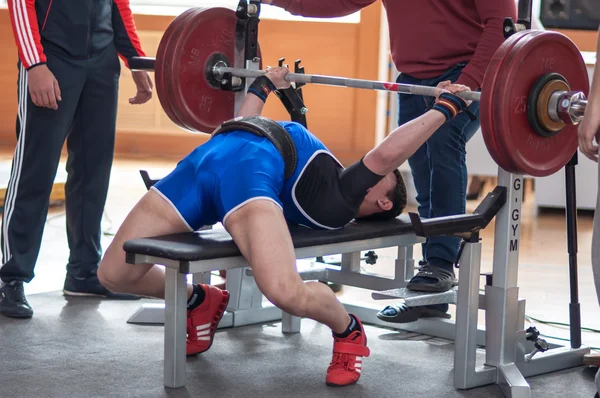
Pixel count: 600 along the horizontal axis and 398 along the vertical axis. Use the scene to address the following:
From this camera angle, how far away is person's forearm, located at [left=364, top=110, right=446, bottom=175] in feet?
8.06

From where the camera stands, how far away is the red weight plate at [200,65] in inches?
122

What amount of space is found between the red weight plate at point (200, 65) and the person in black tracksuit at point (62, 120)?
1.31 feet

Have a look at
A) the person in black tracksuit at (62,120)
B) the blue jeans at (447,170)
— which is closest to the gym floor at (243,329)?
the person in black tracksuit at (62,120)

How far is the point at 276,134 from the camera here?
2.61m

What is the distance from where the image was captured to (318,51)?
7.58 metres

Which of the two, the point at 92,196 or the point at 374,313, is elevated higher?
the point at 92,196

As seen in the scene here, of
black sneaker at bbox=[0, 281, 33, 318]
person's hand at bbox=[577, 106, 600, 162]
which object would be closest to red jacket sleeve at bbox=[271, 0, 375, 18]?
black sneaker at bbox=[0, 281, 33, 318]

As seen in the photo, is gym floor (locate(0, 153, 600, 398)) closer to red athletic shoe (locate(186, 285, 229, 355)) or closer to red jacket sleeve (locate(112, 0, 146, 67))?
red athletic shoe (locate(186, 285, 229, 355))

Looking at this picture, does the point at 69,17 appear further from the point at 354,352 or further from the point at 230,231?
the point at 354,352

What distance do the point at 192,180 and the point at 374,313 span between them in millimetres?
942

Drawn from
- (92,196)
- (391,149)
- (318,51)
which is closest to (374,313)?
(391,149)

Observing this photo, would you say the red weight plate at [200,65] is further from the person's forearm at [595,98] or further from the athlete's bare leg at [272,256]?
the person's forearm at [595,98]

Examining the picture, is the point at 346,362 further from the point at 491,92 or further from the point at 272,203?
the point at 491,92

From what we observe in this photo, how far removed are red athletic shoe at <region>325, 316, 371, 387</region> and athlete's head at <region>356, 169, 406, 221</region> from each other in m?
0.41
